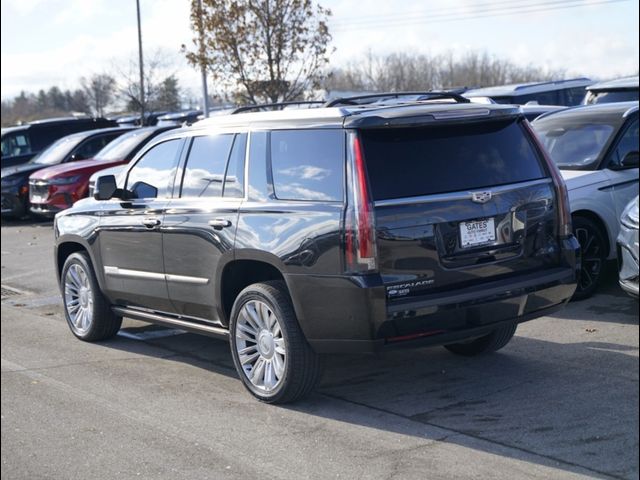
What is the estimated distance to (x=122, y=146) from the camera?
710 inches

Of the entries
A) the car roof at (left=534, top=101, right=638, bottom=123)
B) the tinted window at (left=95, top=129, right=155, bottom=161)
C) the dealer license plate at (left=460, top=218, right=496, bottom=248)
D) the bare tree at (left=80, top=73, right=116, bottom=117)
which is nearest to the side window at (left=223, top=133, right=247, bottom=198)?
the dealer license plate at (left=460, top=218, right=496, bottom=248)

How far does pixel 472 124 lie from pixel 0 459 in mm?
3445

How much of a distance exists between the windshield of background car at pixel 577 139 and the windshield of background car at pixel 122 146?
9.48 meters

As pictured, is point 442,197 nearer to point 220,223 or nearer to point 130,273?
point 220,223

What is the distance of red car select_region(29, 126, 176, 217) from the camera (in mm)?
17272

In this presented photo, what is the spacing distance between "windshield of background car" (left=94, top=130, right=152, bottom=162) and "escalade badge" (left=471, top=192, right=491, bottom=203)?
12.6 meters

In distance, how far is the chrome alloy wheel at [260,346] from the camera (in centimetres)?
612

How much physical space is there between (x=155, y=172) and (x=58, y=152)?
13424 mm

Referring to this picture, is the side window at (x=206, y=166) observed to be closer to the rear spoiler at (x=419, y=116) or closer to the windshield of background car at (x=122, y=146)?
the rear spoiler at (x=419, y=116)

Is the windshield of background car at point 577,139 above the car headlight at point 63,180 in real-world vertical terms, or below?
above

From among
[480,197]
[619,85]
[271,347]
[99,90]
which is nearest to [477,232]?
[480,197]

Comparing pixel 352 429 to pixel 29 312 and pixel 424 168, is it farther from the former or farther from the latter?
pixel 29 312

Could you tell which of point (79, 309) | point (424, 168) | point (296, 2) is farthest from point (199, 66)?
point (424, 168)

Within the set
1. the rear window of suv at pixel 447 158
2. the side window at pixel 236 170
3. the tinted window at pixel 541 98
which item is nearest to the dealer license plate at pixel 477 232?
the rear window of suv at pixel 447 158
